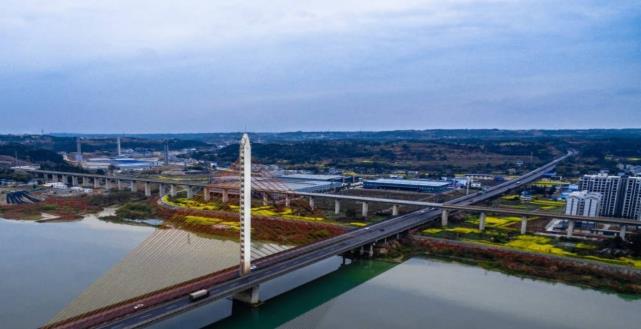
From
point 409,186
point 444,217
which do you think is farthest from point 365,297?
point 409,186

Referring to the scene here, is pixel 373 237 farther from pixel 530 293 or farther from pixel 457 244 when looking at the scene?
pixel 530 293

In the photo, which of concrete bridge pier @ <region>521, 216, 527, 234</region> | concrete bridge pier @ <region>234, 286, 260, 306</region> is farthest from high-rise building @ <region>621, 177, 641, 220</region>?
concrete bridge pier @ <region>234, 286, 260, 306</region>

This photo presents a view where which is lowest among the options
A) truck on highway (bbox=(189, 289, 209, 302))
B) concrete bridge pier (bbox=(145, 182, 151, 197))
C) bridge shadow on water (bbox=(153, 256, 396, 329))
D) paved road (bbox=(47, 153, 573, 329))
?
concrete bridge pier (bbox=(145, 182, 151, 197))

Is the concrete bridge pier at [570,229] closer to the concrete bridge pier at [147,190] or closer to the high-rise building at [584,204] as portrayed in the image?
the high-rise building at [584,204]

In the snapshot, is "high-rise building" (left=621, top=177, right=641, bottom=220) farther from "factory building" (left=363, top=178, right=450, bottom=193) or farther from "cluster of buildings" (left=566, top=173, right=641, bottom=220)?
"factory building" (left=363, top=178, right=450, bottom=193)

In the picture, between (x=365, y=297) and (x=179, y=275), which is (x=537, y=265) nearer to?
(x=365, y=297)

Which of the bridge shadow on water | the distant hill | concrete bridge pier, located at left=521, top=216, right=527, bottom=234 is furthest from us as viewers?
the distant hill
